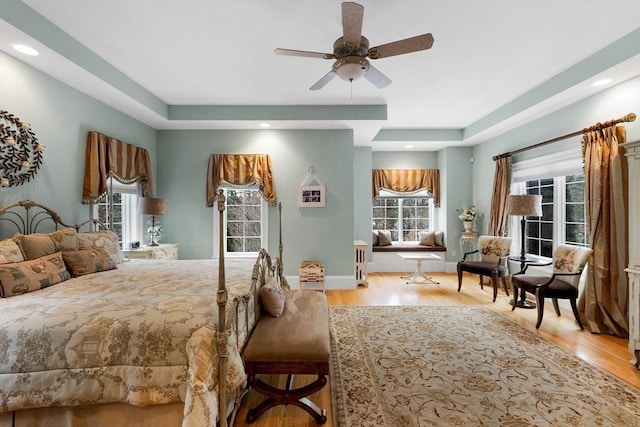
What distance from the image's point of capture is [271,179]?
4.86m

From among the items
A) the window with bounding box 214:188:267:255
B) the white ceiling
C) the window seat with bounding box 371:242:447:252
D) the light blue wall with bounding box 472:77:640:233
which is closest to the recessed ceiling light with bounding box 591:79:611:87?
the white ceiling

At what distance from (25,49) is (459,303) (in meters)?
5.51

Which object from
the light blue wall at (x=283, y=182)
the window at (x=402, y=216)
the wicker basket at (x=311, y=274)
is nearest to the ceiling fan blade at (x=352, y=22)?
the light blue wall at (x=283, y=182)

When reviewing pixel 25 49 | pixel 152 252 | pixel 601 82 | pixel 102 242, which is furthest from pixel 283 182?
pixel 601 82

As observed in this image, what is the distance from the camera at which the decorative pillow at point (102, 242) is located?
2.87m

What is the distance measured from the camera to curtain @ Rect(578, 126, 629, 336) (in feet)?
10.3

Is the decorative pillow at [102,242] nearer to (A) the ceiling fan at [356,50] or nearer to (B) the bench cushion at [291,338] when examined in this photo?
(B) the bench cushion at [291,338]

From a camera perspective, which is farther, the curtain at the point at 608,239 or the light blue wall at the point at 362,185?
the light blue wall at the point at 362,185

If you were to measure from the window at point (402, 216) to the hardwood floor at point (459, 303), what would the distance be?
1.11 m

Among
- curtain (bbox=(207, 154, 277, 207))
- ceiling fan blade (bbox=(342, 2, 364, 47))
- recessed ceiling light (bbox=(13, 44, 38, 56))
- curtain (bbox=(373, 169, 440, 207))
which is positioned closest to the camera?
ceiling fan blade (bbox=(342, 2, 364, 47))

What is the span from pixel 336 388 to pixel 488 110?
471 centimetres

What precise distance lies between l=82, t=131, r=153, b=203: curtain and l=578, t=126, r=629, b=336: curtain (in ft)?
18.7

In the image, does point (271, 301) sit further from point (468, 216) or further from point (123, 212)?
point (468, 216)

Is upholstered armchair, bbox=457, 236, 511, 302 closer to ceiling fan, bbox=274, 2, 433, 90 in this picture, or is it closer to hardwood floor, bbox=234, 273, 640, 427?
hardwood floor, bbox=234, 273, 640, 427
